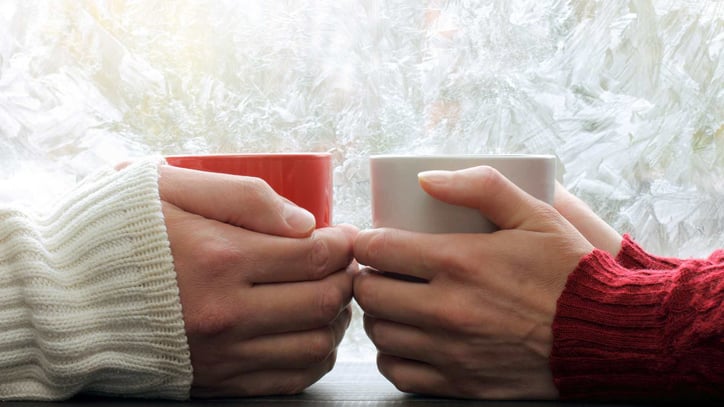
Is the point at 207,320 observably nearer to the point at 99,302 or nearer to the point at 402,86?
the point at 99,302

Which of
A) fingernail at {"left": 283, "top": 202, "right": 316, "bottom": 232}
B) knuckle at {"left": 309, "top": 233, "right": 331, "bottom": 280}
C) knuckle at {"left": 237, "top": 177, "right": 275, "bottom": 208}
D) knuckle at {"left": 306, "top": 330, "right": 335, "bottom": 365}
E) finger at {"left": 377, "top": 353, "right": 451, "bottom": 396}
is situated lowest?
finger at {"left": 377, "top": 353, "right": 451, "bottom": 396}

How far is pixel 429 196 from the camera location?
666mm

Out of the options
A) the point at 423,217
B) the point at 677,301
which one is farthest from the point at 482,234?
the point at 677,301

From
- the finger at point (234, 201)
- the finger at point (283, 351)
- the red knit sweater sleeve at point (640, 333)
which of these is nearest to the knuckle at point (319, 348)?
the finger at point (283, 351)

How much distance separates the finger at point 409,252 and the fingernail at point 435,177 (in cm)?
6

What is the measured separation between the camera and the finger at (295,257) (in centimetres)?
67

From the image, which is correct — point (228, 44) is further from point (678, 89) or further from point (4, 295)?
point (678, 89)

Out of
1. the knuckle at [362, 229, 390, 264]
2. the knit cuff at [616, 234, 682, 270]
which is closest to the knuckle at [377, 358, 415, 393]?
the knuckle at [362, 229, 390, 264]

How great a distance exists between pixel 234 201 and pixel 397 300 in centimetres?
17

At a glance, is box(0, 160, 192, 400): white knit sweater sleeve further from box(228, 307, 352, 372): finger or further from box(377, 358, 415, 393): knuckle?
box(377, 358, 415, 393): knuckle

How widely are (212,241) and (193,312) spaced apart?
0.06 meters

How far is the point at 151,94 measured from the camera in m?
0.96

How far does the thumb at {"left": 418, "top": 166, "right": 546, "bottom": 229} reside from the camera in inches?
25.0

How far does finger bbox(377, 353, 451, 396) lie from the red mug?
15 cm
